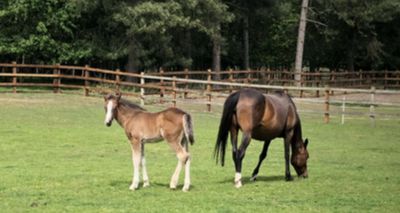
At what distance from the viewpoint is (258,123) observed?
12523 mm

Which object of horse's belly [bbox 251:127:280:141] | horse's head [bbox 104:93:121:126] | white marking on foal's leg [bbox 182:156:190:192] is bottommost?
white marking on foal's leg [bbox 182:156:190:192]

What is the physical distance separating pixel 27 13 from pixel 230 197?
2819 cm

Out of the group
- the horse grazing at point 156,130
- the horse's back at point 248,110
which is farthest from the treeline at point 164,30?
the horse grazing at point 156,130

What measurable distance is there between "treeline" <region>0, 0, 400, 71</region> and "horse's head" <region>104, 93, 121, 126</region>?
23662 mm

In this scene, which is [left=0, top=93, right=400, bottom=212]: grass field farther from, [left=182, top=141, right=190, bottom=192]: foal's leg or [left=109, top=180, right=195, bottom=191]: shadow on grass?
[left=182, top=141, right=190, bottom=192]: foal's leg

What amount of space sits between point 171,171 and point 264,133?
2.15 meters

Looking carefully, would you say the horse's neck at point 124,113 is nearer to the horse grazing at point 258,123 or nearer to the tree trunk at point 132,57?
the horse grazing at point 258,123

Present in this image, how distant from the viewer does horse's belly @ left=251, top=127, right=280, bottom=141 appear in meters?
12.7

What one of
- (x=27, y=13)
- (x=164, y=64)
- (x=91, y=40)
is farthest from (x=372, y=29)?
(x=27, y=13)

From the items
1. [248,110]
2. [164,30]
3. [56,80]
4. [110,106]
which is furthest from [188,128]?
[164,30]

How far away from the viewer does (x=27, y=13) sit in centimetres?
3691

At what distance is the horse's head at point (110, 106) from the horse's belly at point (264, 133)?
8.31 feet

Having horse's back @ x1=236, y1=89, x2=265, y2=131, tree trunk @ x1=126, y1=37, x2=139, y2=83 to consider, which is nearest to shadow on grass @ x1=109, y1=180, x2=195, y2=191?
horse's back @ x1=236, y1=89, x2=265, y2=131

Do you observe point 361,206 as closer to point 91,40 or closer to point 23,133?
point 23,133
